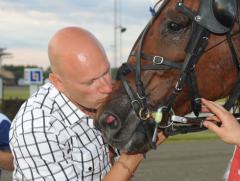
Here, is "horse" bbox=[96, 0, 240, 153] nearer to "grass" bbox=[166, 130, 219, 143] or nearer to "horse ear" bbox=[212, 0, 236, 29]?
"horse ear" bbox=[212, 0, 236, 29]

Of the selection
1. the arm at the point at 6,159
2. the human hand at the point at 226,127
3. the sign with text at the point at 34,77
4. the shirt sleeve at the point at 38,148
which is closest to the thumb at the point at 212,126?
the human hand at the point at 226,127

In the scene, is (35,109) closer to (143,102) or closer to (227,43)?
(143,102)

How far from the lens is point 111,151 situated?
323 centimetres

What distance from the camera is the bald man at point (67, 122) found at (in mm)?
2705

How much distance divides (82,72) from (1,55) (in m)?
72.8

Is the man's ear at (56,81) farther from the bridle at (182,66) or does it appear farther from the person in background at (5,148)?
the person in background at (5,148)

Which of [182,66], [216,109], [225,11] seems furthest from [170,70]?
[225,11]

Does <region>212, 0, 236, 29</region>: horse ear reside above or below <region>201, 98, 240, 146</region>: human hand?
above

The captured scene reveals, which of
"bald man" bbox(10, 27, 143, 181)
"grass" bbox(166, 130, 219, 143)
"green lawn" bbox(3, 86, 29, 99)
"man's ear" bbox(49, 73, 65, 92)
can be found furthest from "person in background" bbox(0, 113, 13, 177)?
"green lawn" bbox(3, 86, 29, 99)

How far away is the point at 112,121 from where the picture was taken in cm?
288

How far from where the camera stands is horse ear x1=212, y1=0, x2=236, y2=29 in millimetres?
2922

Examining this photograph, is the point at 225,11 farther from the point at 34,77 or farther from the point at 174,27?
the point at 34,77

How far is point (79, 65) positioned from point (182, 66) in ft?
2.06

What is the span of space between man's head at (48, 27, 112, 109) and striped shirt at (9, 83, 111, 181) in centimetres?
11
